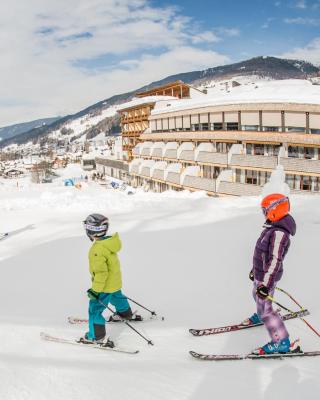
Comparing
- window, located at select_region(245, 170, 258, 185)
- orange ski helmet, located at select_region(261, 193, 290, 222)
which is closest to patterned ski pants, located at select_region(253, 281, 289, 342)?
orange ski helmet, located at select_region(261, 193, 290, 222)

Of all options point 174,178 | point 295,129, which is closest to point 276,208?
point 295,129

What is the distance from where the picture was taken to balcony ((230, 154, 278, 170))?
2564 centimetres

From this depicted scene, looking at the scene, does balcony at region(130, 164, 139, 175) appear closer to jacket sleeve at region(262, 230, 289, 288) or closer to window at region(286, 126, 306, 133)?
window at region(286, 126, 306, 133)

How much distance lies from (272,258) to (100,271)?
2317 mm

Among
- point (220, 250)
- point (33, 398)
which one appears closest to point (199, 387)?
point (33, 398)

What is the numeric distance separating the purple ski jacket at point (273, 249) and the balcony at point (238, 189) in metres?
22.2

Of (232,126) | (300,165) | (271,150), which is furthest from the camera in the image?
(232,126)

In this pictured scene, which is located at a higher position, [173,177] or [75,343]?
[173,177]

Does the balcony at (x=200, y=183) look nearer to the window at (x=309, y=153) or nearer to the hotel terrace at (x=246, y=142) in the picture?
the hotel terrace at (x=246, y=142)

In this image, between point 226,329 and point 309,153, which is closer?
point 226,329

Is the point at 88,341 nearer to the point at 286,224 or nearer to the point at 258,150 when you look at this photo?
the point at 286,224

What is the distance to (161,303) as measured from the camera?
6945mm

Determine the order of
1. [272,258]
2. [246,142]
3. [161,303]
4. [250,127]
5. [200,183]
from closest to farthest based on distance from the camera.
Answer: [272,258] < [161,303] < [246,142] < [250,127] < [200,183]

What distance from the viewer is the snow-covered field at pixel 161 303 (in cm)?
398
